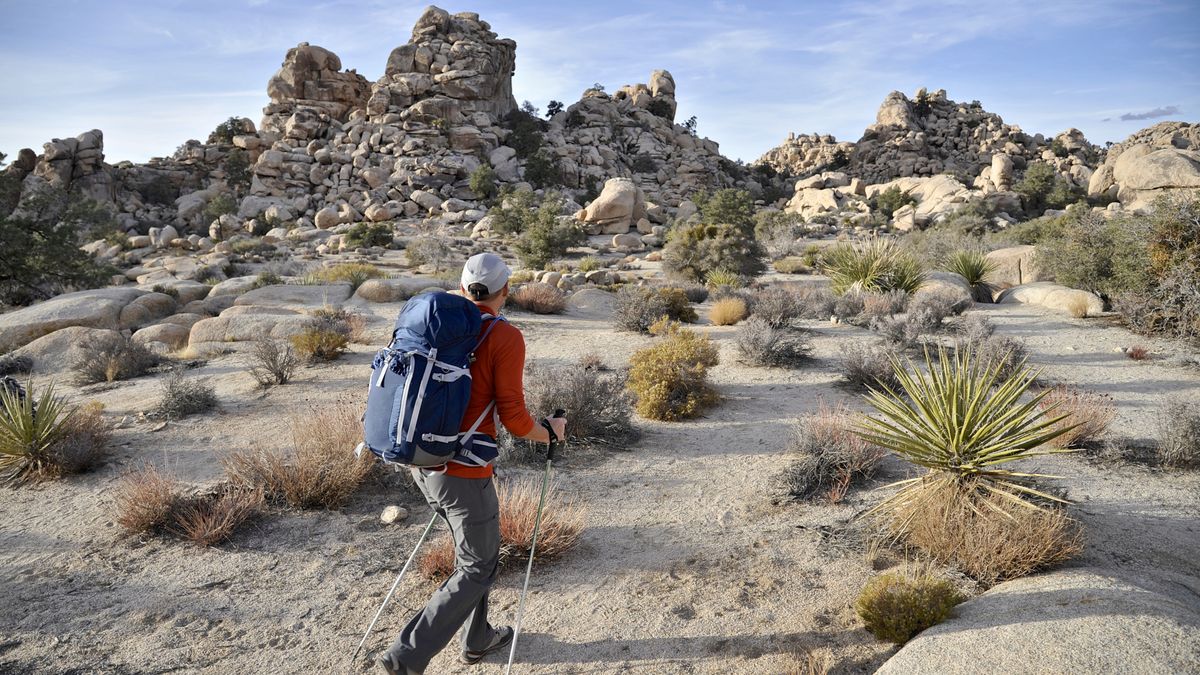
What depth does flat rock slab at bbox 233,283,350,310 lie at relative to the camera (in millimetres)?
16031

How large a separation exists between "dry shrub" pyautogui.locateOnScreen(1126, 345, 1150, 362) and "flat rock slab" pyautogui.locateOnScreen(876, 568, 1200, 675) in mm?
7556

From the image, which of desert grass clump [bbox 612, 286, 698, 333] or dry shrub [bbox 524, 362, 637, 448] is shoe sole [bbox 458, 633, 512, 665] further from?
desert grass clump [bbox 612, 286, 698, 333]

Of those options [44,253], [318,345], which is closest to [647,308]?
[318,345]

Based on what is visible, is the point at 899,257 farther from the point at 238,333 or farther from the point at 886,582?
the point at 238,333

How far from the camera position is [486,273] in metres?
3.12

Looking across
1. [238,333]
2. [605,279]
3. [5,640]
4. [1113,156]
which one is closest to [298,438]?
[5,640]

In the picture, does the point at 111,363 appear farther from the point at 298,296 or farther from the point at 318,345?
the point at 298,296

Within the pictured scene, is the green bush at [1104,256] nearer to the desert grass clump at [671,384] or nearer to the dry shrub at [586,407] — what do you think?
the desert grass clump at [671,384]

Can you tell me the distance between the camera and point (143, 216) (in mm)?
48969

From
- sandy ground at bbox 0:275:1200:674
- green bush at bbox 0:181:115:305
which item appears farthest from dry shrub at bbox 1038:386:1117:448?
green bush at bbox 0:181:115:305

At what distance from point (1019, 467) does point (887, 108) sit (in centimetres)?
7506

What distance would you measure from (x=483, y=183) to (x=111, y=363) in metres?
38.0

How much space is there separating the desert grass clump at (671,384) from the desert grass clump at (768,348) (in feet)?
5.19

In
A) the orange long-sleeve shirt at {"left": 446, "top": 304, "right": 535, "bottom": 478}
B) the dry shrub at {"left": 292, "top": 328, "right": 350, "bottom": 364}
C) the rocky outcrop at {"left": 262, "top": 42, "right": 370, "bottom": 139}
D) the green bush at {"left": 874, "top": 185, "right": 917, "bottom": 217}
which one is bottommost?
the dry shrub at {"left": 292, "top": 328, "right": 350, "bottom": 364}
